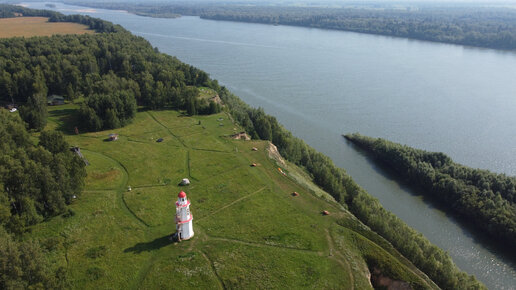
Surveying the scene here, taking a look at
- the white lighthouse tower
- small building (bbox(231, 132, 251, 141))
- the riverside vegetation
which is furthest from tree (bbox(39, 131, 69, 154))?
small building (bbox(231, 132, 251, 141))

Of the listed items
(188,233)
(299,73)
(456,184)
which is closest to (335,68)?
(299,73)

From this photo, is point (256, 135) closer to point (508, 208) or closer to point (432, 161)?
point (432, 161)

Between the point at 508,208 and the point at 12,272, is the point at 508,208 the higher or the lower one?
the lower one

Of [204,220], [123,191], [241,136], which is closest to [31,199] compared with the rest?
[123,191]

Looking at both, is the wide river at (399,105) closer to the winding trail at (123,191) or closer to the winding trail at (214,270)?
the winding trail at (214,270)

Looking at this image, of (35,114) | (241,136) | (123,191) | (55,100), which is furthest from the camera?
(55,100)

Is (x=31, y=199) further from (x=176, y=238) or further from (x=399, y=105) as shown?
(x=399, y=105)
